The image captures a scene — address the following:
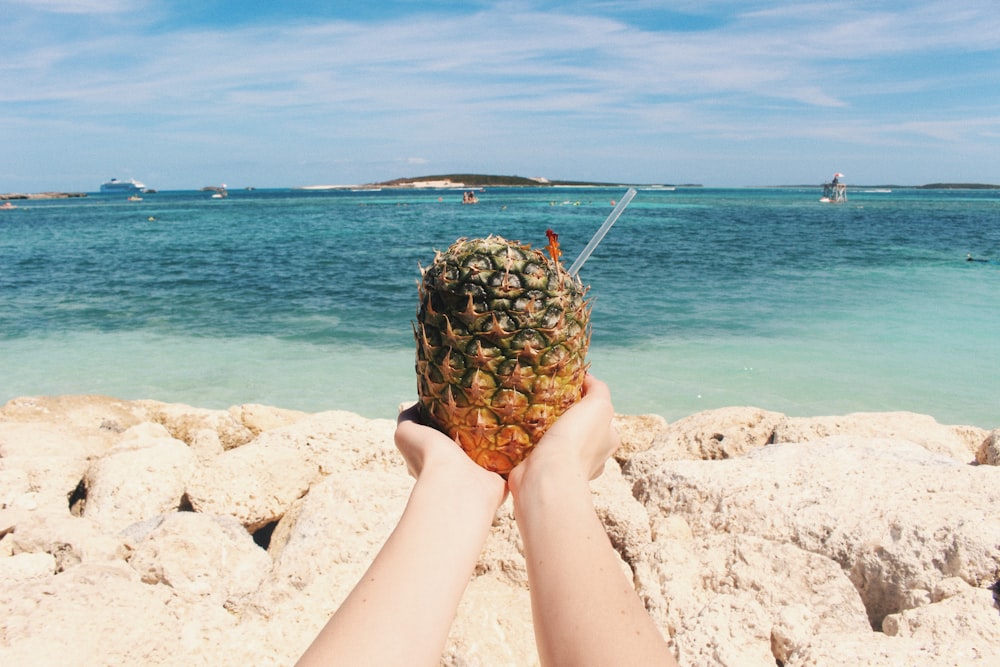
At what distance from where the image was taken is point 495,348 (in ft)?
7.07

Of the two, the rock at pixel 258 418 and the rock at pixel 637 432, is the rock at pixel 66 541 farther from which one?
the rock at pixel 637 432

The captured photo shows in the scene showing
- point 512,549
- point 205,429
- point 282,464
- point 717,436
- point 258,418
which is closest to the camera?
point 512,549

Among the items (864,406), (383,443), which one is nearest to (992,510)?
(383,443)

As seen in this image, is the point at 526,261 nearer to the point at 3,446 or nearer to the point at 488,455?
the point at 488,455

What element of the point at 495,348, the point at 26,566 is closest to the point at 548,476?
the point at 495,348

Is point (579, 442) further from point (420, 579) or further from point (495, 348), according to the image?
point (420, 579)

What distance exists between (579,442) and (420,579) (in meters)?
0.71

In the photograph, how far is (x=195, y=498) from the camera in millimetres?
4723

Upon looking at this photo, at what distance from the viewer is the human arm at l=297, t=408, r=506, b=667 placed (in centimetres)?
144

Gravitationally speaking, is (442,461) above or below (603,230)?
below

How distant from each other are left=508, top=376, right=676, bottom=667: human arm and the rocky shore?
15.6 inches

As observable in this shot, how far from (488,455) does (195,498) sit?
3.38 m

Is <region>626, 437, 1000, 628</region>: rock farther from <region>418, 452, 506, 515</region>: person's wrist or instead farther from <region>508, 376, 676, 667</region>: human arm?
<region>418, 452, 506, 515</region>: person's wrist

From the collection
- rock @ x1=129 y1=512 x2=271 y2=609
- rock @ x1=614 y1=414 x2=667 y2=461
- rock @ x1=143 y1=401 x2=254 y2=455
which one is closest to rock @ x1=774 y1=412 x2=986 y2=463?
rock @ x1=614 y1=414 x2=667 y2=461
